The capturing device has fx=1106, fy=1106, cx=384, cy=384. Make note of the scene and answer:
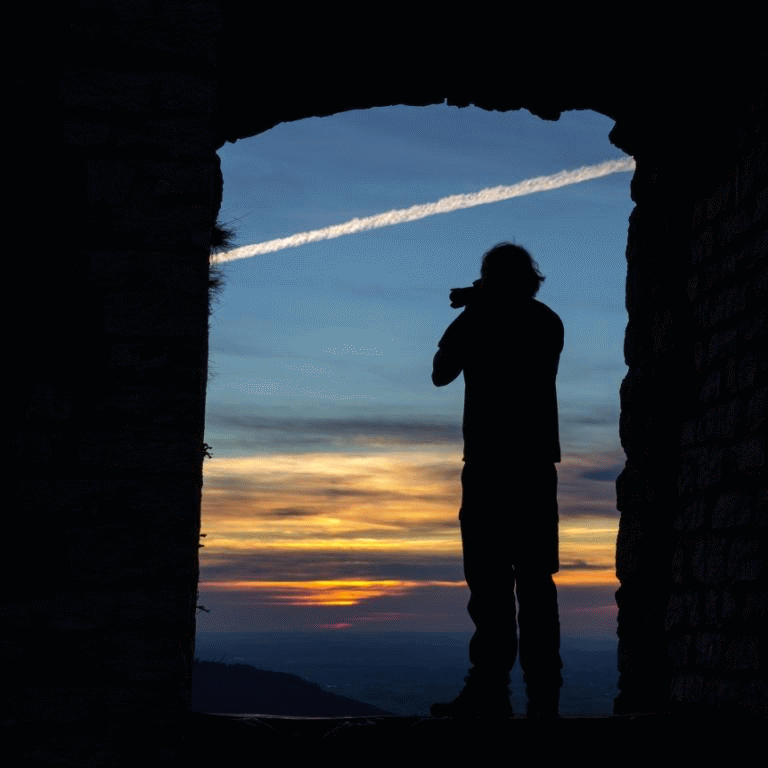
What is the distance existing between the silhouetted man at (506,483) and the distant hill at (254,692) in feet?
97.1

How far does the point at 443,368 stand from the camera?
4074mm

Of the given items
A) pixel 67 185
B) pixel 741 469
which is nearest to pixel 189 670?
pixel 67 185

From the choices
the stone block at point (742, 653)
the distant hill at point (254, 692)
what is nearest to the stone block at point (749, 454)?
the stone block at point (742, 653)

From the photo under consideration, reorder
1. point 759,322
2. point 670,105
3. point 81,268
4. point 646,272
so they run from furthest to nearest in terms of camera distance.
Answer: point 646,272 < point 670,105 < point 759,322 < point 81,268

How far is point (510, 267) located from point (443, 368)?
17.8 inches

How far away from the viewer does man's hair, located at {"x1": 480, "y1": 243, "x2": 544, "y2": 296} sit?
4.10 m

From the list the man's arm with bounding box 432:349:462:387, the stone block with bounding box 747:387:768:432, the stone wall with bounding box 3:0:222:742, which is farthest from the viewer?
the man's arm with bounding box 432:349:462:387

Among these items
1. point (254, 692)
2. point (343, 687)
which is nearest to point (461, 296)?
point (254, 692)

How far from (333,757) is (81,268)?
1715 mm

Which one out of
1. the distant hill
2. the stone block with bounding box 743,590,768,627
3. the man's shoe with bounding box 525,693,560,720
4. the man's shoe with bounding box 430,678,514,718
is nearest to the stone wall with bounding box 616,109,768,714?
the stone block with bounding box 743,590,768,627

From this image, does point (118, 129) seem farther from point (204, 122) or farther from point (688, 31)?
point (688, 31)

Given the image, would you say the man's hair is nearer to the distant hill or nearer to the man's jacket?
the man's jacket

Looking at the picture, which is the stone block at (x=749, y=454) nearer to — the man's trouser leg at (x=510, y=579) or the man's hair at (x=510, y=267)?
the man's trouser leg at (x=510, y=579)

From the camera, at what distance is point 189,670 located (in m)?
3.40
